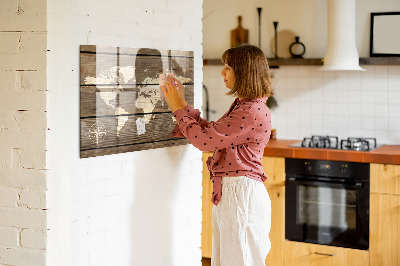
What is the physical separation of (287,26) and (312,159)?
1.33 m

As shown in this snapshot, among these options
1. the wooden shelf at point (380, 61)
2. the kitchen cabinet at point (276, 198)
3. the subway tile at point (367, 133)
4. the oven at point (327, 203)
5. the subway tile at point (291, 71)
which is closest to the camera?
the oven at point (327, 203)

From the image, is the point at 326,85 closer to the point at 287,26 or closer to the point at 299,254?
the point at 287,26

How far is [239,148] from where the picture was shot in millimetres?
2771

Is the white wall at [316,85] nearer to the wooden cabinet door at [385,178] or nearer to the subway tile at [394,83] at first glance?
the subway tile at [394,83]

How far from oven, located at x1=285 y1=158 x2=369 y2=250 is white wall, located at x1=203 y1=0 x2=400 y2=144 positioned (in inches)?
27.9

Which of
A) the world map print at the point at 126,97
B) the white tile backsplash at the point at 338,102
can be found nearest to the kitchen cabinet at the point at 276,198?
the white tile backsplash at the point at 338,102

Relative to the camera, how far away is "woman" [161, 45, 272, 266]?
8.83ft

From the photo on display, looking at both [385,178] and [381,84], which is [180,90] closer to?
[385,178]

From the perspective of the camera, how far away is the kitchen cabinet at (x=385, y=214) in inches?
157

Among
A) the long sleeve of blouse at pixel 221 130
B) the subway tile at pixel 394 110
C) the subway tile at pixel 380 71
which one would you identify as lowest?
the long sleeve of blouse at pixel 221 130

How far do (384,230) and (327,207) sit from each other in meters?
0.44

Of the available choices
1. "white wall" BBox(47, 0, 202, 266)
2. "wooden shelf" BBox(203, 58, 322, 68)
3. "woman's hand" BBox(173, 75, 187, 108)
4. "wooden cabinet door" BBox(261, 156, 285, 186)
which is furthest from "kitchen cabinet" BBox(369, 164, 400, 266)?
"woman's hand" BBox(173, 75, 187, 108)

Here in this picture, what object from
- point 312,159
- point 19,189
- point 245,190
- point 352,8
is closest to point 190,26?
point 245,190

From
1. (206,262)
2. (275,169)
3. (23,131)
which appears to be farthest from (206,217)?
(23,131)
